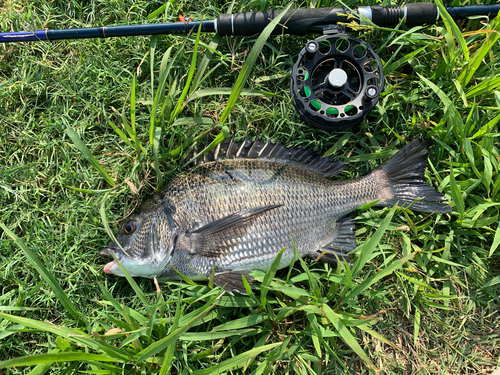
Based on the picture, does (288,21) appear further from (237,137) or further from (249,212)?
(249,212)

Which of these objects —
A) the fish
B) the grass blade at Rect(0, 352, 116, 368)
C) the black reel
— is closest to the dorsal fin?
the fish

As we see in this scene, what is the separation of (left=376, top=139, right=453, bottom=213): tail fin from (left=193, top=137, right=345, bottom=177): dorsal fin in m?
0.42

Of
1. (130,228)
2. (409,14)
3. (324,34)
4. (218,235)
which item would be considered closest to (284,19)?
(324,34)

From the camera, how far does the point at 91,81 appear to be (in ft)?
9.62

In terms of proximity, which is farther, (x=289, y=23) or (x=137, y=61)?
(x=137, y=61)

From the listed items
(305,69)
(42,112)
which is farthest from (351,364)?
(42,112)

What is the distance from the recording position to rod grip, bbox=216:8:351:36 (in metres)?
2.70

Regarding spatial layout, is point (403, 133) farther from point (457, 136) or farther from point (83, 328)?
point (83, 328)

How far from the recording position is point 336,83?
8.52 ft

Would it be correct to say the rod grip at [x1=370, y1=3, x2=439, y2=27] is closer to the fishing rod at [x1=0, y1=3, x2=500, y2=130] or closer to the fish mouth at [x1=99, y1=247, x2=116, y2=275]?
the fishing rod at [x1=0, y1=3, x2=500, y2=130]

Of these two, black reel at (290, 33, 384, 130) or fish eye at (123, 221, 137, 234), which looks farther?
black reel at (290, 33, 384, 130)

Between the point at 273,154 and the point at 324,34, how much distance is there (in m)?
1.09

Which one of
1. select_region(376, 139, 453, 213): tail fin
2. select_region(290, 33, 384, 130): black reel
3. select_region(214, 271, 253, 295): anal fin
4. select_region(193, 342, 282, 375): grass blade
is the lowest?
select_region(193, 342, 282, 375): grass blade

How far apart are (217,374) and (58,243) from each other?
5.62ft
